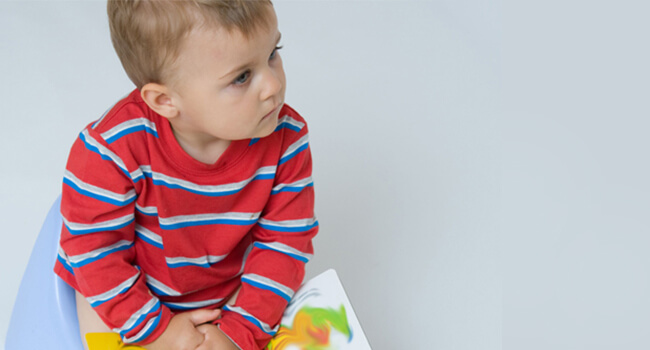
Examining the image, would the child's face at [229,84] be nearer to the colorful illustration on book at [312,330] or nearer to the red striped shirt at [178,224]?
the red striped shirt at [178,224]

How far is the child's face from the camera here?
2.95 feet

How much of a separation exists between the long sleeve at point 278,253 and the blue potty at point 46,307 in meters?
0.20

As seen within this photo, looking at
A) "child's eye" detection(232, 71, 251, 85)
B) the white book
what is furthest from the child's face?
the white book

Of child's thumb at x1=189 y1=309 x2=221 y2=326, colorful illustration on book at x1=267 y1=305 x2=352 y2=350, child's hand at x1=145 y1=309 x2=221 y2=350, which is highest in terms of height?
colorful illustration on book at x1=267 y1=305 x2=352 y2=350

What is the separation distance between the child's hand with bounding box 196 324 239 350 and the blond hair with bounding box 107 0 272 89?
1.16 feet

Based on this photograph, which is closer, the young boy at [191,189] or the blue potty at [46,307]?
the young boy at [191,189]

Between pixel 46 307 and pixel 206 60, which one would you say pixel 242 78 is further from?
pixel 46 307

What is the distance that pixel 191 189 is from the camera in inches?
40.9


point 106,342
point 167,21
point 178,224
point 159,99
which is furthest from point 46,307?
point 167,21

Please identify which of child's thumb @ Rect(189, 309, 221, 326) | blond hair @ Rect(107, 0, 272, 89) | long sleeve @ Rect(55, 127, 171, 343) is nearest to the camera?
blond hair @ Rect(107, 0, 272, 89)

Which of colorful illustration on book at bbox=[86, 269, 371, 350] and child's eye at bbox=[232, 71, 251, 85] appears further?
colorful illustration on book at bbox=[86, 269, 371, 350]

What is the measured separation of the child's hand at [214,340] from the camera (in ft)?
3.54

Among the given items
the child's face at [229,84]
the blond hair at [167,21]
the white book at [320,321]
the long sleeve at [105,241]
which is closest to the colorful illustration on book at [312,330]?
the white book at [320,321]

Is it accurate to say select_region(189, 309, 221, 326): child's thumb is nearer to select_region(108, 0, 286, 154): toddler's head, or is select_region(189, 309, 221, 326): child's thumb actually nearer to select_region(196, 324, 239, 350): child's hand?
select_region(196, 324, 239, 350): child's hand
